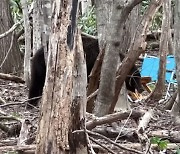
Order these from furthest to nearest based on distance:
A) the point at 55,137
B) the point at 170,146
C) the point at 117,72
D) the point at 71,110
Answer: the point at 117,72 < the point at 170,146 < the point at 71,110 < the point at 55,137

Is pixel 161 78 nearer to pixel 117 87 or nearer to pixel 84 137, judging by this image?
pixel 117 87

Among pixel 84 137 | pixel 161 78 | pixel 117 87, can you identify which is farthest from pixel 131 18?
pixel 84 137

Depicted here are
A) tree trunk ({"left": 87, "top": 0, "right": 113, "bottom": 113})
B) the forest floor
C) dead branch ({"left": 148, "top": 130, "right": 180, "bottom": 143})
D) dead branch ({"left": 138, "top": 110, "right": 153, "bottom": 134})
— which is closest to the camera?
dead branch ({"left": 138, "top": 110, "right": 153, "bottom": 134})

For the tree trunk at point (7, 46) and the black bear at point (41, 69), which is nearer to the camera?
the black bear at point (41, 69)

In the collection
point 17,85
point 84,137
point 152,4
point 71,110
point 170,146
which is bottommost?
point 17,85

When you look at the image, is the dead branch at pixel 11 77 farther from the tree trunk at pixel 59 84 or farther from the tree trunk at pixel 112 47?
the tree trunk at pixel 59 84

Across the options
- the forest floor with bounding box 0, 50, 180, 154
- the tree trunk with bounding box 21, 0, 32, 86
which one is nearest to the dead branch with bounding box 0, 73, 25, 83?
the tree trunk with bounding box 21, 0, 32, 86

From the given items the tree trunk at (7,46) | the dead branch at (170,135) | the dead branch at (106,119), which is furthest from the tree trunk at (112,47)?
the tree trunk at (7,46)

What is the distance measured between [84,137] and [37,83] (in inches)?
198

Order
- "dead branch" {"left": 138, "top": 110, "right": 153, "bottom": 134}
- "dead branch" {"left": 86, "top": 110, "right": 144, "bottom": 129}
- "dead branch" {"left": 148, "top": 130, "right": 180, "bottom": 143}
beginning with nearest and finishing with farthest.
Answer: "dead branch" {"left": 138, "top": 110, "right": 153, "bottom": 134}
"dead branch" {"left": 86, "top": 110, "right": 144, "bottom": 129}
"dead branch" {"left": 148, "top": 130, "right": 180, "bottom": 143}

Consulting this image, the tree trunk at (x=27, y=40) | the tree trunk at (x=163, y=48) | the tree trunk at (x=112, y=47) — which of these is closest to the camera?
the tree trunk at (x=112, y=47)

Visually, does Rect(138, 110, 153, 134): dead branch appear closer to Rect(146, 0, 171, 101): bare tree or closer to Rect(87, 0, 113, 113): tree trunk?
Rect(87, 0, 113, 113): tree trunk

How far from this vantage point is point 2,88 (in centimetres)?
834

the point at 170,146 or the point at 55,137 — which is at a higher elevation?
the point at 55,137
